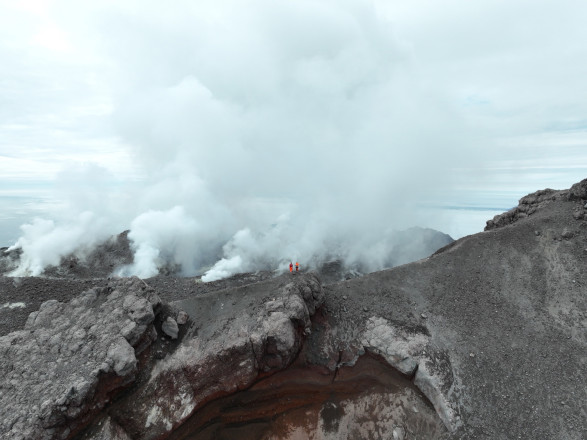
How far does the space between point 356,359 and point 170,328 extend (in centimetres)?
941

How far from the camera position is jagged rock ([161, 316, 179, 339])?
15.6m

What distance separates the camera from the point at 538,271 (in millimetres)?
19438

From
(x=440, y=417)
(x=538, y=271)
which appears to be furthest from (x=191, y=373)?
(x=538, y=271)

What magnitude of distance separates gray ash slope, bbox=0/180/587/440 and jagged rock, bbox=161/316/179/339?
0.43m

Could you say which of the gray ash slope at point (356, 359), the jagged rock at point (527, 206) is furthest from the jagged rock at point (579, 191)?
the gray ash slope at point (356, 359)

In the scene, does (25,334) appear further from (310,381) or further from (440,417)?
(440,417)

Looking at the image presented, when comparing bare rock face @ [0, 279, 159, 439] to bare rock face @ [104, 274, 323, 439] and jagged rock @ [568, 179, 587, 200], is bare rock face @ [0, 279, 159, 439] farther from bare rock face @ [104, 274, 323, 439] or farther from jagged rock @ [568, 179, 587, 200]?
jagged rock @ [568, 179, 587, 200]

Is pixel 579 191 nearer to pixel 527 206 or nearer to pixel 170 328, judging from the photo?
pixel 527 206

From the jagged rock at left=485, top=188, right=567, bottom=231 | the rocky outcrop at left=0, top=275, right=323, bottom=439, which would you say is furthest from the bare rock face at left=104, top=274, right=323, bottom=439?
the jagged rock at left=485, top=188, right=567, bottom=231

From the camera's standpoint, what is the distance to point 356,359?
16109 millimetres

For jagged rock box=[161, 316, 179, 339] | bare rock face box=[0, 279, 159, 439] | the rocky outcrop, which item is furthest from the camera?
jagged rock box=[161, 316, 179, 339]

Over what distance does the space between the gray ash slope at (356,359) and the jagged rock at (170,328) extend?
43cm

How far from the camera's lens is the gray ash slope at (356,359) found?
1324cm

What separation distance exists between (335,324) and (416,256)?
57222 mm
